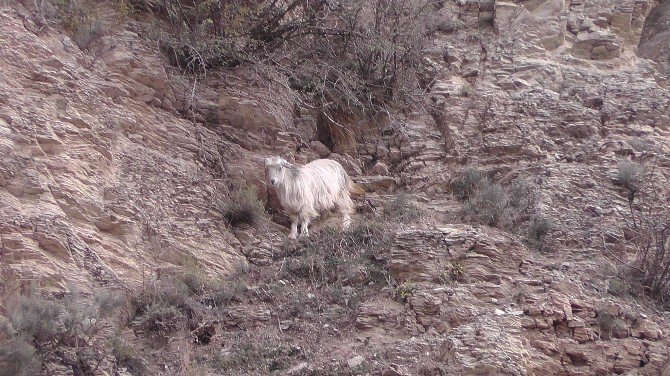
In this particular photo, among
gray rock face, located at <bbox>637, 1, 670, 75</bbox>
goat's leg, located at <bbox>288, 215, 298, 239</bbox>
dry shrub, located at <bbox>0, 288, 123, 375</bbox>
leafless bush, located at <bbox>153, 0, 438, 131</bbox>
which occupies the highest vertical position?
gray rock face, located at <bbox>637, 1, 670, 75</bbox>

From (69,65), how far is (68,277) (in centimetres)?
326

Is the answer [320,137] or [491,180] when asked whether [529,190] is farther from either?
[320,137]

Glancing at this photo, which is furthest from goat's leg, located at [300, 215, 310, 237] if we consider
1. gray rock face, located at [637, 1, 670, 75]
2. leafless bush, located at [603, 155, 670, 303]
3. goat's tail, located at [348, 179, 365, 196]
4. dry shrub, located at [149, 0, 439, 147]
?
gray rock face, located at [637, 1, 670, 75]

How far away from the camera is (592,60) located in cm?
1445

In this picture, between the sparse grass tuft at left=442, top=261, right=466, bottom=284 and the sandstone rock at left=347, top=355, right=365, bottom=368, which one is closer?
the sandstone rock at left=347, top=355, right=365, bottom=368

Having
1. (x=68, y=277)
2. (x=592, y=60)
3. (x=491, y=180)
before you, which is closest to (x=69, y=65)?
(x=68, y=277)

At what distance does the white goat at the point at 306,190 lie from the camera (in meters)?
12.3

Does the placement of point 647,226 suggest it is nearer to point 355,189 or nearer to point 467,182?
point 467,182

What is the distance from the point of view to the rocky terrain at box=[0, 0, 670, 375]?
937 centimetres

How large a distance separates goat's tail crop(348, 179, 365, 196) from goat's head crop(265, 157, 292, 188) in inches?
42.1

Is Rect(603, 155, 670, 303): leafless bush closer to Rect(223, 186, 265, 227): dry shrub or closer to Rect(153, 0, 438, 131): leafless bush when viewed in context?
Rect(153, 0, 438, 131): leafless bush

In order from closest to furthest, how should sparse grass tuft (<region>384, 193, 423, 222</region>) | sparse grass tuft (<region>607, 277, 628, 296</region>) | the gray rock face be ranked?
sparse grass tuft (<region>607, 277, 628, 296</region>) < sparse grass tuft (<region>384, 193, 423, 222</region>) < the gray rock face

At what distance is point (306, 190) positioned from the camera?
40.6ft

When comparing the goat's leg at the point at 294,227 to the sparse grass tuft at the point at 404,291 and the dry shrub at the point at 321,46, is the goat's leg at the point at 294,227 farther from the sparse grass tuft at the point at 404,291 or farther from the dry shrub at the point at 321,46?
the sparse grass tuft at the point at 404,291
